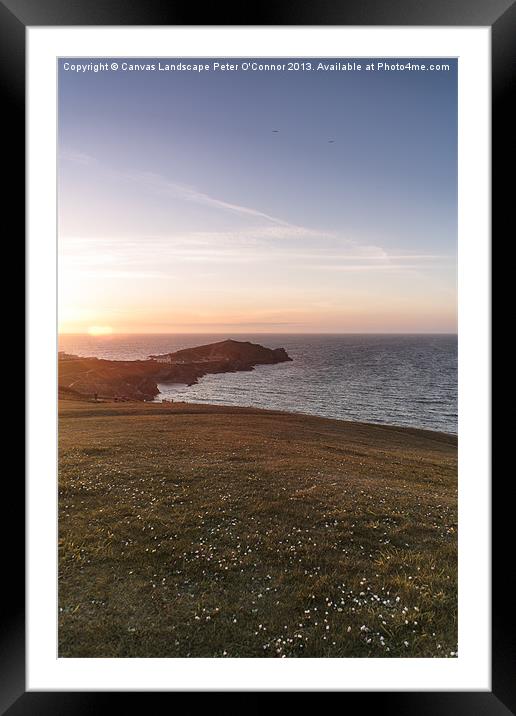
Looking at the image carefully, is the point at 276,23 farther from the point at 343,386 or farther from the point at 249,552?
the point at 343,386

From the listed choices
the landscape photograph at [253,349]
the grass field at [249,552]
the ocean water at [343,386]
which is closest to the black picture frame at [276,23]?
the landscape photograph at [253,349]

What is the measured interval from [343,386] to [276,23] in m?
8.11

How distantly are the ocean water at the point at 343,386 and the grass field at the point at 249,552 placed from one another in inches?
94.2

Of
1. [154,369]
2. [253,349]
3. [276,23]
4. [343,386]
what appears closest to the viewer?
[276,23]

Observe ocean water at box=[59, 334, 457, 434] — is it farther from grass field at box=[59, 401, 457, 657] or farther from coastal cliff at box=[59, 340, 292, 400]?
grass field at box=[59, 401, 457, 657]

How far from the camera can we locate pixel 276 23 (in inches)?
55.3

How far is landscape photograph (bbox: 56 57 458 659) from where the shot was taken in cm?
242

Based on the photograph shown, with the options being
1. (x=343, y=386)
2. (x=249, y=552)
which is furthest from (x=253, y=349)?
(x=249, y=552)

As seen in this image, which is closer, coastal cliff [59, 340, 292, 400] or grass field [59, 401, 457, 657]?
grass field [59, 401, 457, 657]

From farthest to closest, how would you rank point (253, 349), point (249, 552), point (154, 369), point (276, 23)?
1. point (154, 369)
2. point (253, 349)
3. point (249, 552)
4. point (276, 23)

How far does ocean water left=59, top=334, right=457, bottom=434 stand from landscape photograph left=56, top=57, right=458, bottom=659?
0.09m

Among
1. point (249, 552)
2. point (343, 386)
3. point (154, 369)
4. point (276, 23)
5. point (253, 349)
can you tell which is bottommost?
point (249, 552)

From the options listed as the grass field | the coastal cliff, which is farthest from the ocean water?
the grass field

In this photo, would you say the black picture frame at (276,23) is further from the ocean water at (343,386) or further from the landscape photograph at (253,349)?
the ocean water at (343,386)
